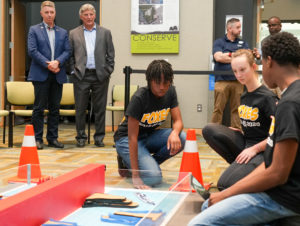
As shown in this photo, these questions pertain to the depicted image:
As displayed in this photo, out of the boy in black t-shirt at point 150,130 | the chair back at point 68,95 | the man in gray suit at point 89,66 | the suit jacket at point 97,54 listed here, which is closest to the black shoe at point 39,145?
the man in gray suit at point 89,66

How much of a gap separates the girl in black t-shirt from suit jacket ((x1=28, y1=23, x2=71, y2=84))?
1897mm

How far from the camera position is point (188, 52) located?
5020 mm

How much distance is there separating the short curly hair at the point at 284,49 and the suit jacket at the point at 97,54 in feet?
8.67

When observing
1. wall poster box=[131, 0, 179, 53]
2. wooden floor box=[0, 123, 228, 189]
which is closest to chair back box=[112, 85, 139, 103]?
wall poster box=[131, 0, 179, 53]

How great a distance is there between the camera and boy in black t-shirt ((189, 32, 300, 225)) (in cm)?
107

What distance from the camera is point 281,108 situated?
1.09m

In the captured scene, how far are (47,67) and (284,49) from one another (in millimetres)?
2679

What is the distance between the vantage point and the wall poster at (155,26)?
4984 mm

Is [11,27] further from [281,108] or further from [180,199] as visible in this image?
[281,108]

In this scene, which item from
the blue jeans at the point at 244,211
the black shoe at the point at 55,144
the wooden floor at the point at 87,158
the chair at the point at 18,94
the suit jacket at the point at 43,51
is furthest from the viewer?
the chair at the point at 18,94

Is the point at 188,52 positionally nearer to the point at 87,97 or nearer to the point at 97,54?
the point at 97,54

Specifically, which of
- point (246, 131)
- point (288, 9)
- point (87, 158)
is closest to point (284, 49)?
point (246, 131)

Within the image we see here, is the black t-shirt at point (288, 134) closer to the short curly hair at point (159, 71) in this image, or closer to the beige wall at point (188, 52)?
the short curly hair at point (159, 71)

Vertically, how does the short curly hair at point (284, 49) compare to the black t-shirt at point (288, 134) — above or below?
above
